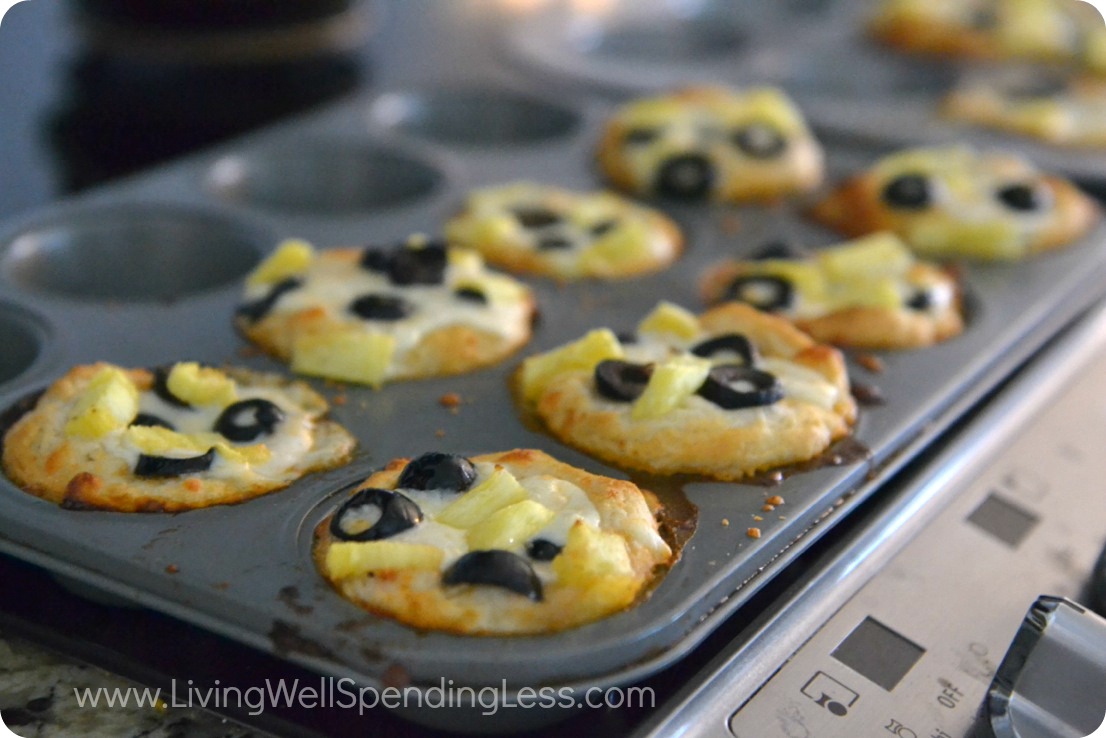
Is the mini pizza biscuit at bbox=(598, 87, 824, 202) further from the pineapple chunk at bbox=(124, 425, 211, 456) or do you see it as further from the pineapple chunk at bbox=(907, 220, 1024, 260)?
the pineapple chunk at bbox=(124, 425, 211, 456)

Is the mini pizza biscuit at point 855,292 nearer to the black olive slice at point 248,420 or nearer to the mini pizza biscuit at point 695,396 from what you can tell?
the mini pizza biscuit at point 695,396

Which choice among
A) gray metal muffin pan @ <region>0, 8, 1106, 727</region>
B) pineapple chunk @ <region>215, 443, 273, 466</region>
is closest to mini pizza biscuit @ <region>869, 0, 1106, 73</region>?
gray metal muffin pan @ <region>0, 8, 1106, 727</region>

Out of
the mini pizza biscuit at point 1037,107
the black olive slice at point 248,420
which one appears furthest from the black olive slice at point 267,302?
the mini pizza biscuit at point 1037,107

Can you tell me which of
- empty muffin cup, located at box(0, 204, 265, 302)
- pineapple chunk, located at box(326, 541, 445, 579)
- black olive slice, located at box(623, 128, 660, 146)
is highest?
black olive slice, located at box(623, 128, 660, 146)

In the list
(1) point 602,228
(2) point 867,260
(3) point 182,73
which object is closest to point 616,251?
(1) point 602,228

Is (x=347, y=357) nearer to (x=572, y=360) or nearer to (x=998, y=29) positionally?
(x=572, y=360)
